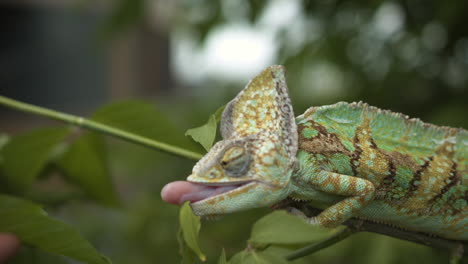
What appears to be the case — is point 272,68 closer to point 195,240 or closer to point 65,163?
point 195,240

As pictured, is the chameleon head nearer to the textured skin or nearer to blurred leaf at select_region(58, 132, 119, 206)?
the textured skin

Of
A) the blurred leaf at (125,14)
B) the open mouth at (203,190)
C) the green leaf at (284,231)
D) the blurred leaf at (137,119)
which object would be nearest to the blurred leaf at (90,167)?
the blurred leaf at (137,119)

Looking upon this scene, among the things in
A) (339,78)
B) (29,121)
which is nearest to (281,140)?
(339,78)

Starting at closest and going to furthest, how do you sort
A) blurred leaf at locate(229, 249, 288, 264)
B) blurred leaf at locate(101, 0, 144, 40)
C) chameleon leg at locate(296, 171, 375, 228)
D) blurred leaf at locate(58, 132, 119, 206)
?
blurred leaf at locate(229, 249, 288, 264) → chameleon leg at locate(296, 171, 375, 228) → blurred leaf at locate(58, 132, 119, 206) → blurred leaf at locate(101, 0, 144, 40)

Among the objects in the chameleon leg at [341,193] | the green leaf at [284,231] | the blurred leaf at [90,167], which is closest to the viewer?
the green leaf at [284,231]

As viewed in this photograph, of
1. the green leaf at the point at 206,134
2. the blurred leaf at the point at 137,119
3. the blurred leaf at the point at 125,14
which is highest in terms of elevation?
the blurred leaf at the point at 125,14

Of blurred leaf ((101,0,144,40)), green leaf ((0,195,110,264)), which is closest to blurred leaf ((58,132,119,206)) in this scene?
green leaf ((0,195,110,264))

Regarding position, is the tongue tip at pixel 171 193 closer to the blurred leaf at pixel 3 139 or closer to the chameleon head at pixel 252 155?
the chameleon head at pixel 252 155
